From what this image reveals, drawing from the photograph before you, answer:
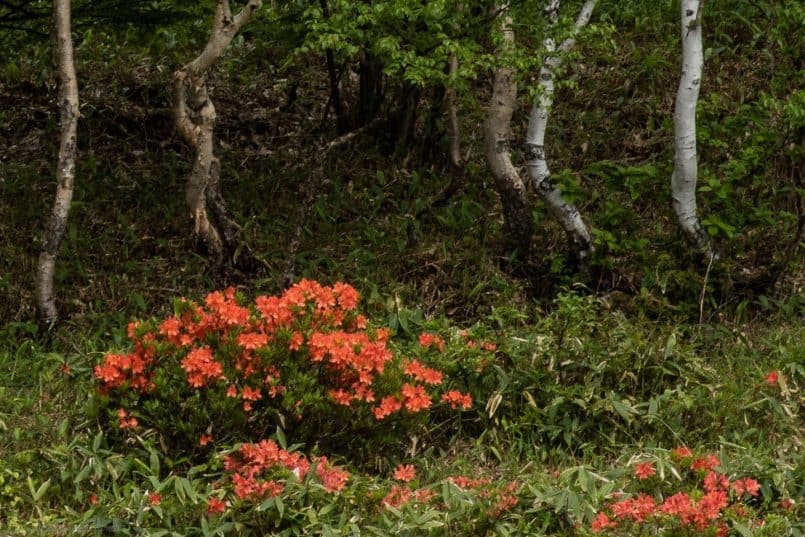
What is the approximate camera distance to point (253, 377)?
5.03 meters

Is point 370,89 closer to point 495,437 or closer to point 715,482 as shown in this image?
point 495,437

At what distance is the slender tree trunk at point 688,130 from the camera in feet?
22.4

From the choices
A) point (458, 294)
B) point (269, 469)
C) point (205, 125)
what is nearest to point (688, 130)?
point (458, 294)

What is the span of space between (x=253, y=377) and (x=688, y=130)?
3.38 meters

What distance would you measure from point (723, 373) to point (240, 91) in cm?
567

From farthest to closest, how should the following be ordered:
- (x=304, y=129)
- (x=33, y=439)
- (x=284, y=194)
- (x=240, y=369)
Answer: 1. (x=304, y=129)
2. (x=284, y=194)
3. (x=33, y=439)
4. (x=240, y=369)

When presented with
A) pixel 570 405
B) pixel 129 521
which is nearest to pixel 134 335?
pixel 129 521

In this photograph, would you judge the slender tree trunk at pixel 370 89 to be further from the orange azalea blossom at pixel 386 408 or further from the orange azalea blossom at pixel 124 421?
the orange azalea blossom at pixel 124 421

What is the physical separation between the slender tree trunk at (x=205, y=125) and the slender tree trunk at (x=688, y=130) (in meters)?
2.59

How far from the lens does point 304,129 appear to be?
9.99 meters

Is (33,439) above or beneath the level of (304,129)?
beneath

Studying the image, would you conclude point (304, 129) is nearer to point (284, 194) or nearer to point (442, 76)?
point (284, 194)

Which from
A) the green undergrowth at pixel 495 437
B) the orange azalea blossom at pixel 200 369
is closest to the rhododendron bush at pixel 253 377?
the orange azalea blossom at pixel 200 369

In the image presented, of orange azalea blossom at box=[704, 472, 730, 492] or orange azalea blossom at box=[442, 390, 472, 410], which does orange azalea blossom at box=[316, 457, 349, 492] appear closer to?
orange azalea blossom at box=[442, 390, 472, 410]
